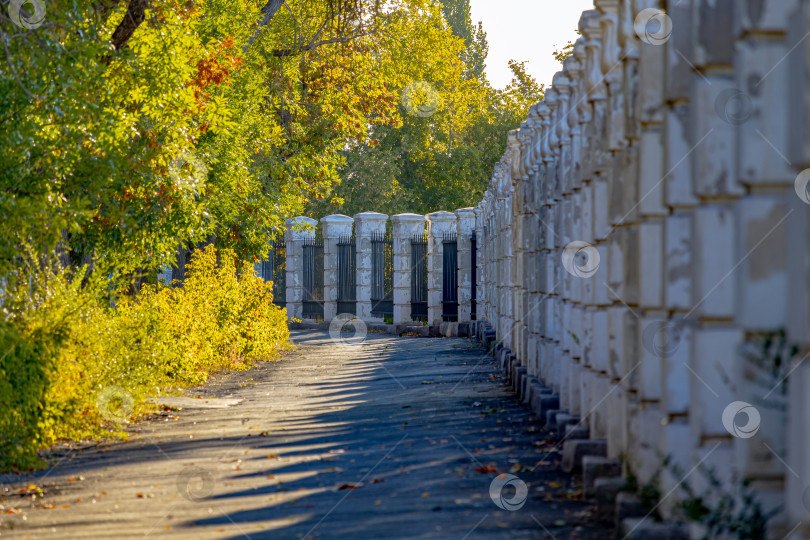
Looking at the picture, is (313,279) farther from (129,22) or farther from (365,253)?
(129,22)

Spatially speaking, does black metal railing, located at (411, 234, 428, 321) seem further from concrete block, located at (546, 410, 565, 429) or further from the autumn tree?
concrete block, located at (546, 410, 565, 429)

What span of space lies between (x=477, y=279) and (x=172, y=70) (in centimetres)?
1408

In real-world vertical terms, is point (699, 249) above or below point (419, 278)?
above

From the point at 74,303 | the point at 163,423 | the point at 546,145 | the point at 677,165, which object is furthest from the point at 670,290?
the point at 163,423

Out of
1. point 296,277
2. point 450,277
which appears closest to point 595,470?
point 450,277

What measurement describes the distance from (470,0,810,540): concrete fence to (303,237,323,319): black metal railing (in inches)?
919

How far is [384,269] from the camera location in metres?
29.0

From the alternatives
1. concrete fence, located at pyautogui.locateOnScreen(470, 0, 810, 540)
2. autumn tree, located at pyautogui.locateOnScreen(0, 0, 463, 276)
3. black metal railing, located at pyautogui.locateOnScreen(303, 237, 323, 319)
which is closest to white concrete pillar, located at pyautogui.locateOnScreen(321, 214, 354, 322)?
black metal railing, located at pyautogui.locateOnScreen(303, 237, 323, 319)

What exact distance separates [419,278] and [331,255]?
3.48m

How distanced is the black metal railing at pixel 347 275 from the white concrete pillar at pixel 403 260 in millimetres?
1965

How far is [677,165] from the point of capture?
487 cm

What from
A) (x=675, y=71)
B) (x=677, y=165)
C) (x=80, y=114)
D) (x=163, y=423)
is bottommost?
(x=163, y=423)

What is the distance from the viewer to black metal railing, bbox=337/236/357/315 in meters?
29.7

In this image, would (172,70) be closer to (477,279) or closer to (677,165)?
(677,165)
